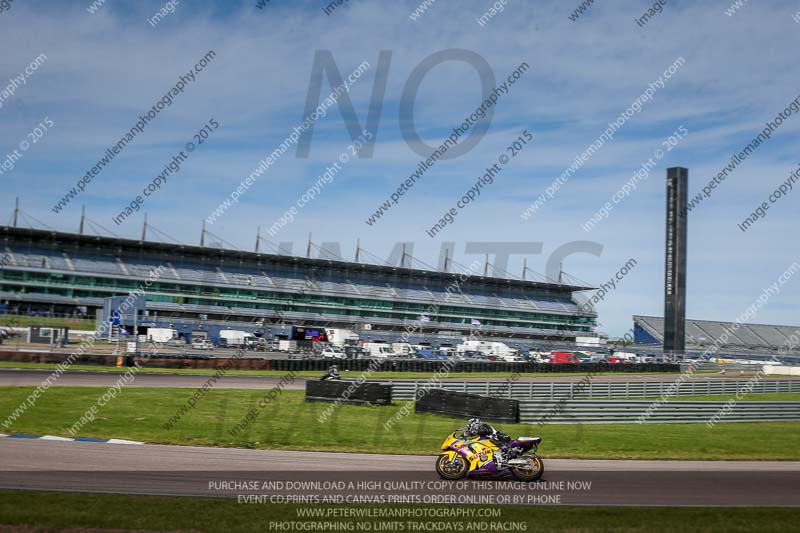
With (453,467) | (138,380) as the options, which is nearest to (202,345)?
(138,380)

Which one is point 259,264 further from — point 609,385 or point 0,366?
point 609,385

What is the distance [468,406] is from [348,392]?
5.08 metres

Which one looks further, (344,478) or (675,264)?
(675,264)

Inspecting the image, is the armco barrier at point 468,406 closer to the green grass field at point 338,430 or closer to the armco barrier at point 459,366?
the green grass field at point 338,430

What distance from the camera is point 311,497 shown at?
1161cm

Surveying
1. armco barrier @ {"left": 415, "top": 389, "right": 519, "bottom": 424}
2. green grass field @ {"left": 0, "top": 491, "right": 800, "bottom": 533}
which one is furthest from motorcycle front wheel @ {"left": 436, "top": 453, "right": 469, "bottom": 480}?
armco barrier @ {"left": 415, "top": 389, "right": 519, "bottom": 424}

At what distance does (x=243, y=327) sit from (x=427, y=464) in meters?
56.2

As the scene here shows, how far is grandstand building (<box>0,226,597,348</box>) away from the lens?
243 feet

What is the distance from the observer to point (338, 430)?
20500 millimetres

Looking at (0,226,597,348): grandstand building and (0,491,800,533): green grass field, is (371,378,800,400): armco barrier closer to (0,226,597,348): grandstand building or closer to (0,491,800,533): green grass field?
(0,491,800,533): green grass field

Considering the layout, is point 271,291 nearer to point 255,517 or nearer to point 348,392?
point 348,392

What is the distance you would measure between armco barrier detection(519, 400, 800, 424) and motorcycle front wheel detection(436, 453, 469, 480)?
1023cm

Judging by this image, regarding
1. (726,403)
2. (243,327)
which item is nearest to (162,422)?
(726,403)

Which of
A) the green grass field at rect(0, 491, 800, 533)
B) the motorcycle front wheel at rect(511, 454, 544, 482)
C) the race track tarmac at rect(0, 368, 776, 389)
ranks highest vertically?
the motorcycle front wheel at rect(511, 454, 544, 482)
